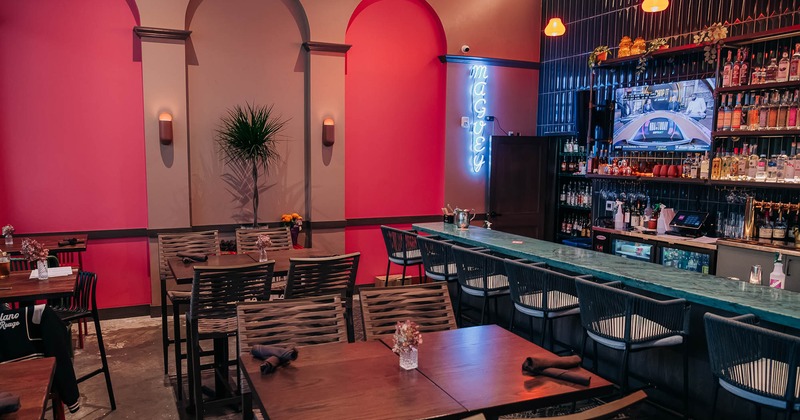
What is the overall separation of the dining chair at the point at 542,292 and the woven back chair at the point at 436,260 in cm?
95

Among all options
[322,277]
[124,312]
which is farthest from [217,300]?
[124,312]

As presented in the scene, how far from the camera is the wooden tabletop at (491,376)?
2.17 metres

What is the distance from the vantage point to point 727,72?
5723 mm

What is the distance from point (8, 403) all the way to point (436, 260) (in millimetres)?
3656

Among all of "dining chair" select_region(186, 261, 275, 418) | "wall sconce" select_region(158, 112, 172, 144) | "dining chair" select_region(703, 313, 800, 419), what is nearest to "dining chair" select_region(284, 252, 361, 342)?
"dining chair" select_region(186, 261, 275, 418)

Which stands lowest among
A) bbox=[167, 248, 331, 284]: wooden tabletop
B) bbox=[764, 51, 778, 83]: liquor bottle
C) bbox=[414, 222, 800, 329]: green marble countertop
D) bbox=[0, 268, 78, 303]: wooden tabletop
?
bbox=[0, 268, 78, 303]: wooden tabletop

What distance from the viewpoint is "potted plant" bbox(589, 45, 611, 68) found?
22.9 ft

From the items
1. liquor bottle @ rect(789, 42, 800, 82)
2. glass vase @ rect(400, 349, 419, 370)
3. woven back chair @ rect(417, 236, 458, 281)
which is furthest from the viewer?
liquor bottle @ rect(789, 42, 800, 82)

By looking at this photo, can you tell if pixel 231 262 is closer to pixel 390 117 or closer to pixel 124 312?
pixel 124 312

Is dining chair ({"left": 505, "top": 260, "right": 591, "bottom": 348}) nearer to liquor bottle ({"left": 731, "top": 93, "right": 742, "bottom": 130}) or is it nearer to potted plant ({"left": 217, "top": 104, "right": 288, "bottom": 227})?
liquor bottle ({"left": 731, "top": 93, "right": 742, "bottom": 130})

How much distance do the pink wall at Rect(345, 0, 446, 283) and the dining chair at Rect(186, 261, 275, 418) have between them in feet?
11.7

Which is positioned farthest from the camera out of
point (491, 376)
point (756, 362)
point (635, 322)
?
Result: point (635, 322)

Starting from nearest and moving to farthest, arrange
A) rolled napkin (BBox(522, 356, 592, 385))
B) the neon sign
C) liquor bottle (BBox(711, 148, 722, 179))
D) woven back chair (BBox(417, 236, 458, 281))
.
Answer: rolled napkin (BBox(522, 356, 592, 385)), woven back chair (BBox(417, 236, 458, 281)), liquor bottle (BBox(711, 148, 722, 179)), the neon sign

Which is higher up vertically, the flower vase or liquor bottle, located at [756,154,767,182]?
liquor bottle, located at [756,154,767,182]
